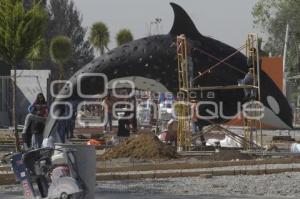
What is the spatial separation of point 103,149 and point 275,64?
14.4 m

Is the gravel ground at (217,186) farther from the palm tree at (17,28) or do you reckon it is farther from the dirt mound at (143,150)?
the palm tree at (17,28)

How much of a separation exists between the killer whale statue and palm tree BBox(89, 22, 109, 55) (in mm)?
46864

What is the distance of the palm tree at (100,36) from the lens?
70.7 meters

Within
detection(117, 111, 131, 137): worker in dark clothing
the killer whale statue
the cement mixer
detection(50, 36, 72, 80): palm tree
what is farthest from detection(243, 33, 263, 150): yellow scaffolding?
detection(50, 36, 72, 80): palm tree

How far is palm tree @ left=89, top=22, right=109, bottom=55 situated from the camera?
70.7 meters

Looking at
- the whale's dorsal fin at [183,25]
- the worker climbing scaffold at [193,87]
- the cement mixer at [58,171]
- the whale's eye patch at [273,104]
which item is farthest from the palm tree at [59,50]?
the cement mixer at [58,171]

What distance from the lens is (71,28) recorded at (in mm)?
90250

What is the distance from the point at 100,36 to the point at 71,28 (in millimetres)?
19738

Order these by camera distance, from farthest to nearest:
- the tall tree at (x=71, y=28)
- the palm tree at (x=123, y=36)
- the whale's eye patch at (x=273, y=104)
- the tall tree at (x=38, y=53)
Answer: the tall tree at (x=71, y=28) → the palm tree at (x=123, y=36) → the whale's eye patch at (x=273, y=104) → the tall tree at (x=38, y=53)

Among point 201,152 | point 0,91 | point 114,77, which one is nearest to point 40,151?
point 201,152

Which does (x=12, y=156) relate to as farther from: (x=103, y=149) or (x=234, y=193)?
(x=103, y=149)

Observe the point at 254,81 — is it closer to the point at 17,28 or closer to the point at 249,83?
the point at 249,83

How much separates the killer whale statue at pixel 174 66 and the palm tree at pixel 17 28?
141 inches

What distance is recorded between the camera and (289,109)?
24.7 meters
